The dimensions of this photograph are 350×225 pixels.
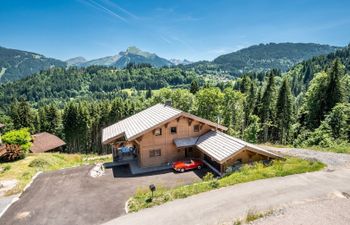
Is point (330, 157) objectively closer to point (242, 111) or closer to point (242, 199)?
point (242, 199)

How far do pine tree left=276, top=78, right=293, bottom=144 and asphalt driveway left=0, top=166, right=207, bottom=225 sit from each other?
1483 inches

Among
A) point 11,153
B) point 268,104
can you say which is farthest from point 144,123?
point 268,104

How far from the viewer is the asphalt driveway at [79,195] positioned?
15258 millimetres

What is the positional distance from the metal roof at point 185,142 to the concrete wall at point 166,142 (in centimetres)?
39

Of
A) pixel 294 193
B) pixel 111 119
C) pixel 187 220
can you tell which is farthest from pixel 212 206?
pixel 111 119

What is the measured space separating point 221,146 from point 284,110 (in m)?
36.9

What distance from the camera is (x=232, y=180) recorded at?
58.1 feet

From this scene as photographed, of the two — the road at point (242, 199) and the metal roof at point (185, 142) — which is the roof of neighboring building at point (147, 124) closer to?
the metal roof at point (185, 142)

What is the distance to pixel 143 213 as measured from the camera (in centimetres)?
1453

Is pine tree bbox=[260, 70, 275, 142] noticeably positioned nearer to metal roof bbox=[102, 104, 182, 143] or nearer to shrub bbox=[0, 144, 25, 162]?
metal roof bbox=[102, 104, 182, 143]

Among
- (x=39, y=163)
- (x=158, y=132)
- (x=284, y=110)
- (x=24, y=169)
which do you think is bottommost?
(x=24, y=169)

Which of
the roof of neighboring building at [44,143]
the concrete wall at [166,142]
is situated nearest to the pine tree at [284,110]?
the concrete wall at [166,142]

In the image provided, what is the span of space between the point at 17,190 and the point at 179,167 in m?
13.8

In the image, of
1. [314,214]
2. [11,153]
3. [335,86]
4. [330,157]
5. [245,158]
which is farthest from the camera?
[335,86]
